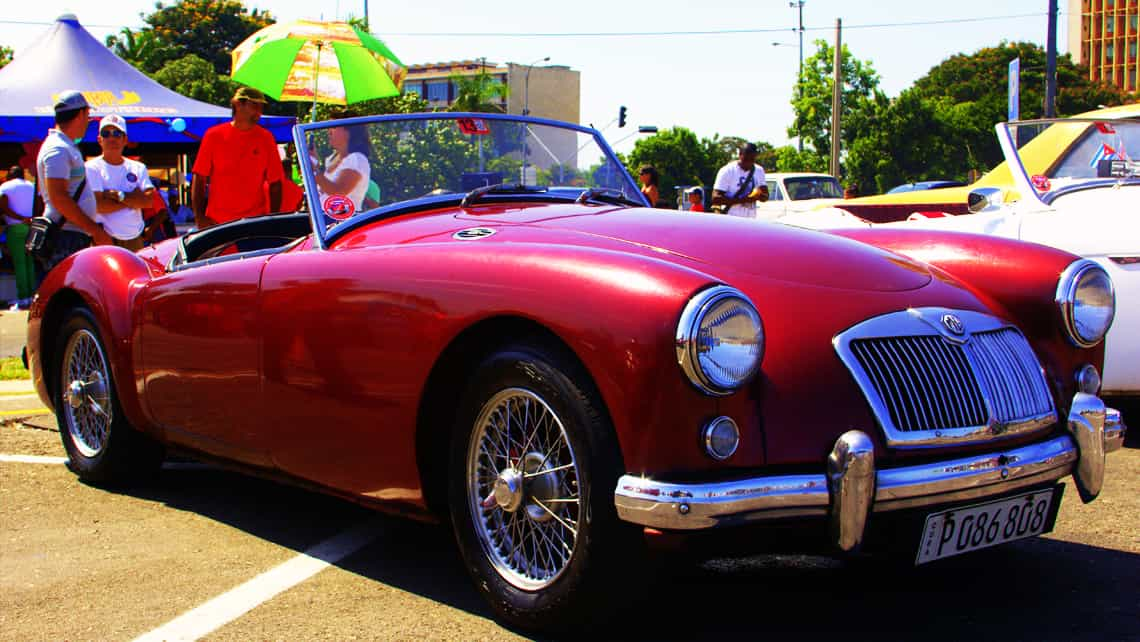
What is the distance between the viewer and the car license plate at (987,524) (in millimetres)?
2986

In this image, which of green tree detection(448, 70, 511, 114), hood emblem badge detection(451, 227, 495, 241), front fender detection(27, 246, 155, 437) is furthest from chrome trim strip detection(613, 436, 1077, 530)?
green tree detection(448, 70, 511, 114)

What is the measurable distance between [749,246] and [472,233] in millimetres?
814

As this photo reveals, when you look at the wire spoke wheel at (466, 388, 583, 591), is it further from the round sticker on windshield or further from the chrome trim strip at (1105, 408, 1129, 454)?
the chrome trim strip at (1105, 408, 1129, 454)

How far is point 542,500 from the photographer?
3.09m

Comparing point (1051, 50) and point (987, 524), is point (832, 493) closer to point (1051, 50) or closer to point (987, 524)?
point (987, 524)

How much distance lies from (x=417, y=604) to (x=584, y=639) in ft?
1.96

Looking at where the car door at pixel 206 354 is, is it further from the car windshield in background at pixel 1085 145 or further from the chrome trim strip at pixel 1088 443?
the car windshield in background at pixel 1085 145

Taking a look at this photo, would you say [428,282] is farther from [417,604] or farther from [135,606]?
[135,606]

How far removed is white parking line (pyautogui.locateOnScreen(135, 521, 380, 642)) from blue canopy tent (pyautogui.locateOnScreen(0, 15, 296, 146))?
13.9 meters

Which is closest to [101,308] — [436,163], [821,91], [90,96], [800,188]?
[436,163]

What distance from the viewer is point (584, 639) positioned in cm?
301

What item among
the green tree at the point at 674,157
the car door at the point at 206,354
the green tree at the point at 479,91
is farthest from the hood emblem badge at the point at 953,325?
the green tree at the point at 674,157

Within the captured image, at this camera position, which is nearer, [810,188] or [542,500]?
[542,500]

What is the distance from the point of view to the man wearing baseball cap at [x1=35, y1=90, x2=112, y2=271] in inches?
283
